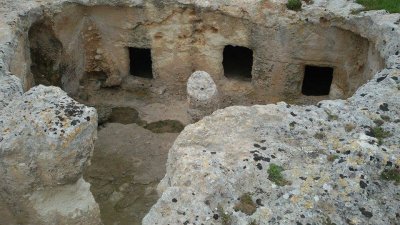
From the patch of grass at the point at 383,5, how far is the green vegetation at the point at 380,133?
14.8 feet

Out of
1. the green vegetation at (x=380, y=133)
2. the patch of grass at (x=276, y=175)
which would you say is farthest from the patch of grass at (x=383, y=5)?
the patch of grass at (x=276, y=175)

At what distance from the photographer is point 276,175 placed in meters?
5.60

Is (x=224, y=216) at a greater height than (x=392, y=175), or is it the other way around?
(x=392, y=175)

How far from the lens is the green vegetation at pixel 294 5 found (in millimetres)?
10852

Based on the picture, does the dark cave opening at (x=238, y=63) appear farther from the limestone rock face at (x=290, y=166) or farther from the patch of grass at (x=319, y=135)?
the patch of grass at (x=319, y=135)

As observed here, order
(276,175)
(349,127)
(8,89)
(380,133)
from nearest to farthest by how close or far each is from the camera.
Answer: (276,175) → (380,133) → (349,127) → (8,89)

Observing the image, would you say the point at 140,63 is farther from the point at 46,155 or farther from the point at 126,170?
the point at 46,155

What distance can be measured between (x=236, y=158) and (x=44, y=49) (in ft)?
23.7

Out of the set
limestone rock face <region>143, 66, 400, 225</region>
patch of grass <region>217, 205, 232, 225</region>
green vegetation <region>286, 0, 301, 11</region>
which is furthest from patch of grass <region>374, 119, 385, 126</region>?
green vegetation <region>286, 0, 301, 11</region>

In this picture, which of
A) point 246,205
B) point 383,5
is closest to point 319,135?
point 246,205

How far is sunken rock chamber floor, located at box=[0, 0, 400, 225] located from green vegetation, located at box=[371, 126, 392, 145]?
0.06ft

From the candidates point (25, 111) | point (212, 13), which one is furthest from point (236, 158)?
point (212, 13)

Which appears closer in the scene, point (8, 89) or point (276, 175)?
point (276, 175)

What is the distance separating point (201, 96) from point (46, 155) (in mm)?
4558
